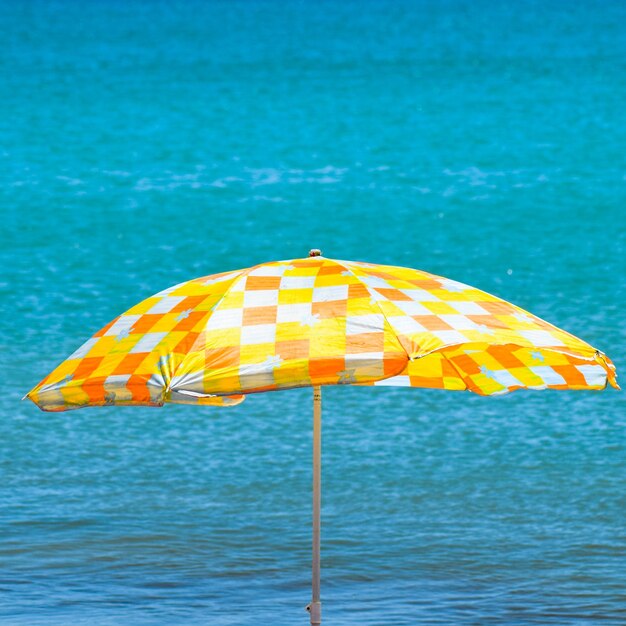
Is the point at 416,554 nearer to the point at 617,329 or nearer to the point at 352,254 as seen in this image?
the point at 617,329

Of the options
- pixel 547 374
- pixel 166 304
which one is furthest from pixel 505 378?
pixel 166 304

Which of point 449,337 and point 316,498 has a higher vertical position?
point 449,337

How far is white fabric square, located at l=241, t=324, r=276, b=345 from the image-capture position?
304 cm

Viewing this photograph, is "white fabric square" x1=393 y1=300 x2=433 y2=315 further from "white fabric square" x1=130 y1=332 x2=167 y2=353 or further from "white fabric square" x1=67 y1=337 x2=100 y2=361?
"white fabric square" x1=67 y1=337 x2=100 y2=361

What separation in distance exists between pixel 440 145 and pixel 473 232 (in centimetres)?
110

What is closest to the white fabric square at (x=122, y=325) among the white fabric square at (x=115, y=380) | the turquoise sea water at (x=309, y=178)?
the white fabric square at (x=115, y=380)

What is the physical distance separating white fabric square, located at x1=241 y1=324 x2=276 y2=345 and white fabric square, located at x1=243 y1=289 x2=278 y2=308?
0.33 feet

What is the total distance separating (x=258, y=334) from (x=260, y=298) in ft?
0.56

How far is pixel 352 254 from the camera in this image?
13938mm

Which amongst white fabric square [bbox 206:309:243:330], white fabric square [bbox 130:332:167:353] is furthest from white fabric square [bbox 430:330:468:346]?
white fabric square [bbox 130:332:167:353]

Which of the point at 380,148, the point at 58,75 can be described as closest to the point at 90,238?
the point at 58,75

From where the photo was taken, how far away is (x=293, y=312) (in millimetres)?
3113

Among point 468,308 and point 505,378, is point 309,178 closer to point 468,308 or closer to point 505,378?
point 505,378

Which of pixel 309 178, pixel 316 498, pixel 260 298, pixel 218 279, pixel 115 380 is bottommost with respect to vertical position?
pixel 316 498
